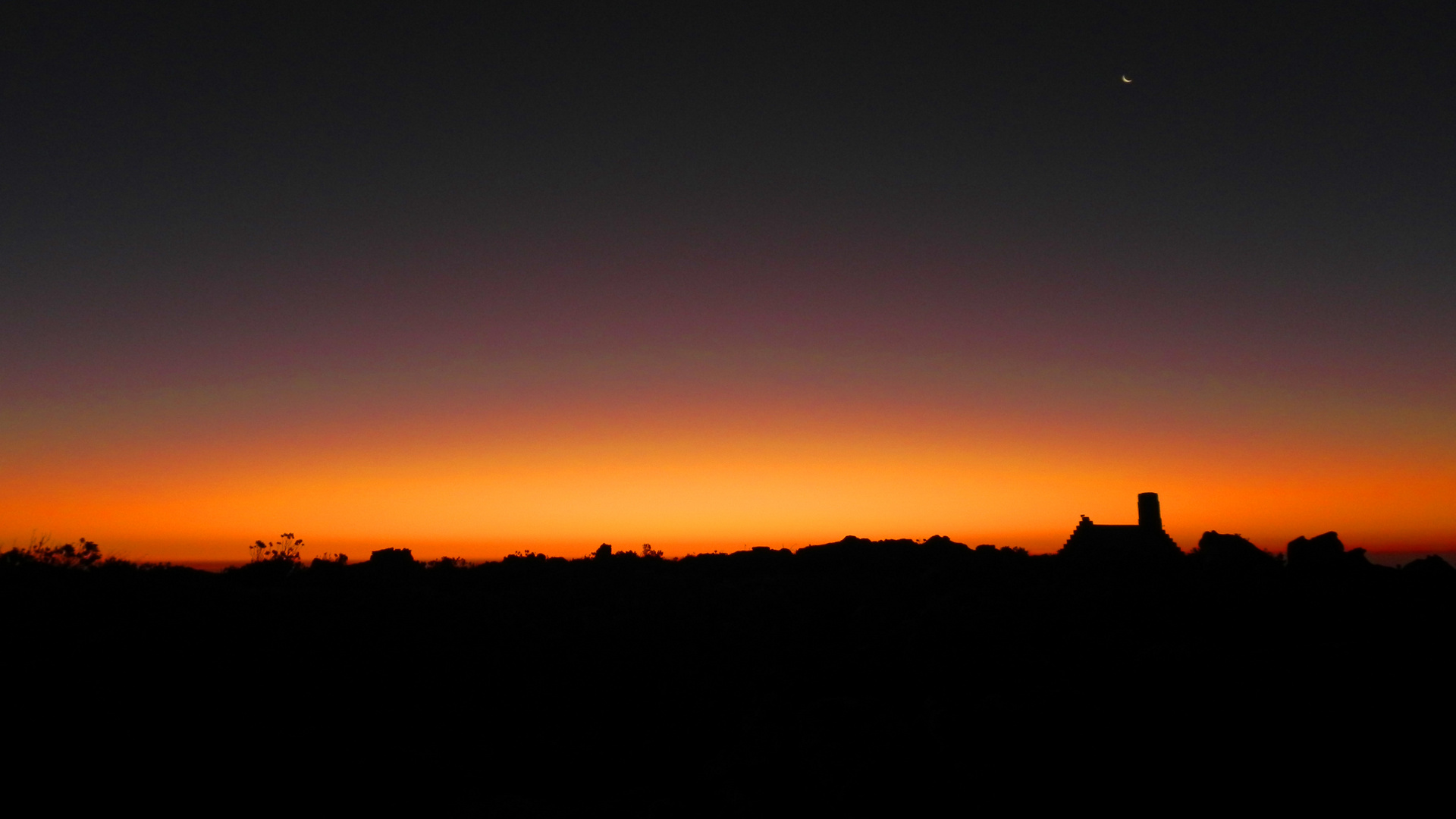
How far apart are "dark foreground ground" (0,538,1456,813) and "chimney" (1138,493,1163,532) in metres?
7.08

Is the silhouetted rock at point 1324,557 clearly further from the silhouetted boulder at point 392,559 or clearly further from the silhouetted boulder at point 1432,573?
the silhouetted boulder at point 392,559

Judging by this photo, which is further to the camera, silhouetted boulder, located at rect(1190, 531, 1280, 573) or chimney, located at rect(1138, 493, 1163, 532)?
chimney, located at rect(1138, 493, 1163, 532)

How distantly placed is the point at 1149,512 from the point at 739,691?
83.5 ft

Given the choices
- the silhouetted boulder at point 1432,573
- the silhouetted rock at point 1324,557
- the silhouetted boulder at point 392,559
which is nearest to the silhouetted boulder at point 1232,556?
the silhouetted rock at point 1324,557

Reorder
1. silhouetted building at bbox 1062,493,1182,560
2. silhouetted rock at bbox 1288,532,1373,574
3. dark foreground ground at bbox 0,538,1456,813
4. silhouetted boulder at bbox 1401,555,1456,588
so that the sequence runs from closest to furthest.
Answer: dark foreground ground at bbox 0,538,1456,813 → silhouetted boulder at bbox 1401,555,1456,588 → silhouetted rock at bbox 1288,532,1373,574 → silhouetted building at bbox 1062,493,1182,560

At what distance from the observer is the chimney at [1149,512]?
37188mm

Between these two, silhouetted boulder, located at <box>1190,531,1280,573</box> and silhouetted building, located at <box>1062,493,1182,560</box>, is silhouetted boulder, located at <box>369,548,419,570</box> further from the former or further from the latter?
silhouetted boulder, located at <box>1190,531,1280,573</box>

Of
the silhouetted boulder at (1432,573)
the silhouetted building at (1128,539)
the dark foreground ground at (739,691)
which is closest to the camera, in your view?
the dark foreground ground at (739,691)

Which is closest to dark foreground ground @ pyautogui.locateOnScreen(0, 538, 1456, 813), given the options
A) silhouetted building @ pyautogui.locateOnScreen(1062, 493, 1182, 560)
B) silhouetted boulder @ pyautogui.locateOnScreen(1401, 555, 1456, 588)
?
silhouetted boulder @ pyautogui.locateOnScreen(1401, 555, 1456, 588)

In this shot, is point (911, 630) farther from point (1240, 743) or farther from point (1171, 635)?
point (1240, 743)

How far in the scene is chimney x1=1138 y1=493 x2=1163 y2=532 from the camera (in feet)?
122

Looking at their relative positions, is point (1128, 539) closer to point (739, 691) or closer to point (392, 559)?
point (739, 691)

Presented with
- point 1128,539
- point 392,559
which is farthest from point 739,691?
point 1128,539

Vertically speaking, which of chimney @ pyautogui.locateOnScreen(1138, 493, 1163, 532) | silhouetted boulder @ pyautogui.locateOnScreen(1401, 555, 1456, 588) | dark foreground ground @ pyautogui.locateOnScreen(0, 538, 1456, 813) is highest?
chimney @ pyautogui.locateOnScreen(1138, 493, 1163, 532)
